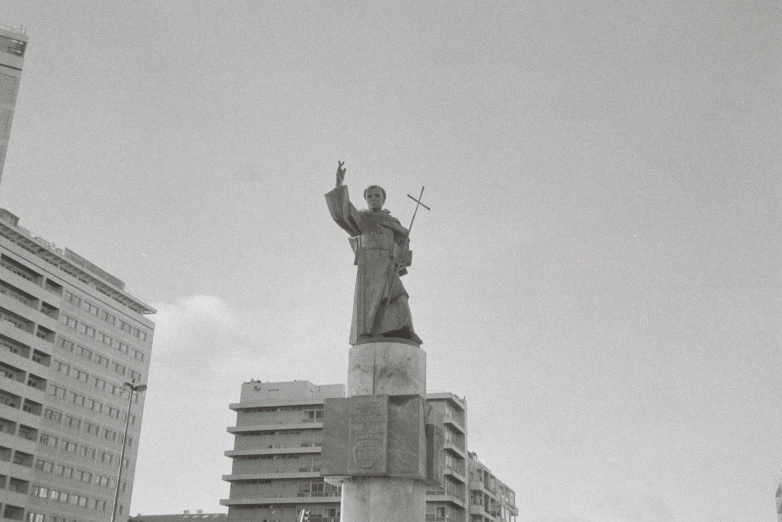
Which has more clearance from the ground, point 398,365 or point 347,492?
point 398,365

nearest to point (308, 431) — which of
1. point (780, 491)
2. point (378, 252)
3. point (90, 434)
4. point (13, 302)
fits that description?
point (90, 434)

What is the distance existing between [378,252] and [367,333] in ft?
5.48

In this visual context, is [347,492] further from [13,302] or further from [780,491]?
[780,491]

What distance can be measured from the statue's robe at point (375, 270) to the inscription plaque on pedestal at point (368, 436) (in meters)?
1.33

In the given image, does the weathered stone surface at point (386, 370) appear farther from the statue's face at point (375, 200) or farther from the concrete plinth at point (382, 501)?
the statue's face at point (375, 200)

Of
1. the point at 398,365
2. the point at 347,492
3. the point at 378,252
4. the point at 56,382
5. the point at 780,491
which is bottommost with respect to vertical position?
the point at 347,492

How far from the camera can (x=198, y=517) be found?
11700cm

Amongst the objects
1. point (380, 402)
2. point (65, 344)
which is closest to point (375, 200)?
point (380, 402)

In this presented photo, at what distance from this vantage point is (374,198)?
16172 millimetres

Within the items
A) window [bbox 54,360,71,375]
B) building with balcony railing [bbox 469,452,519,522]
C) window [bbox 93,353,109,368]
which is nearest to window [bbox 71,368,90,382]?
window [bbox 54,360,71,375]

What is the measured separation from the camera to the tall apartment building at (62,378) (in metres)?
91.9

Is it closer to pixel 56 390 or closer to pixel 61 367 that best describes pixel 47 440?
pixel 56 390

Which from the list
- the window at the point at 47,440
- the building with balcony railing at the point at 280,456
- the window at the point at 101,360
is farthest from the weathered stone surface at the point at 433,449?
the window at the point at 101,360

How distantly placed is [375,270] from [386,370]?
2035mm
